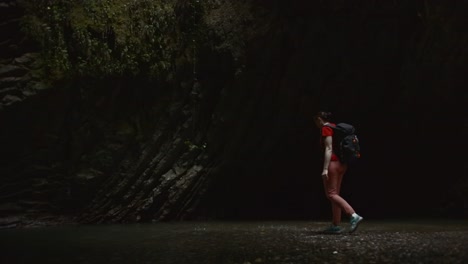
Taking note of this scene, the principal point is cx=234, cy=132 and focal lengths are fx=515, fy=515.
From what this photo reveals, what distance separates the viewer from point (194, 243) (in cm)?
661

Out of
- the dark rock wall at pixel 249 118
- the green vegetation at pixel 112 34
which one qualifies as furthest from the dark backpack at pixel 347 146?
the green vegetation at pixel 112 34

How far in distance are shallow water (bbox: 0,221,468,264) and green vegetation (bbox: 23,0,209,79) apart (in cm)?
327

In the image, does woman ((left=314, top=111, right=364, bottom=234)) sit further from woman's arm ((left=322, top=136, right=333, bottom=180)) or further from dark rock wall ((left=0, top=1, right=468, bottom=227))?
dark rock wall ((left=0, top=1, right=468, bottom=227))

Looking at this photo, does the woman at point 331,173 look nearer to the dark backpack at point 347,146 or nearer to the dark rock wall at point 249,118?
the dark backpack at point 347,146

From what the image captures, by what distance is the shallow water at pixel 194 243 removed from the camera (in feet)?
17.8

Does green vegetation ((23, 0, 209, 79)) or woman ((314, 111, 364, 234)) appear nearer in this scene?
woman ((314, 111, 364, 234))

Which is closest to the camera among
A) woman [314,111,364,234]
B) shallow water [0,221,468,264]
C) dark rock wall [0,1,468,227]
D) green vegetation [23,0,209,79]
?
shallow water [0,221,468,264]

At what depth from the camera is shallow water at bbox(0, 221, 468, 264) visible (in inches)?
213

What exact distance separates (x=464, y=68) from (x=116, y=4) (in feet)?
26.1

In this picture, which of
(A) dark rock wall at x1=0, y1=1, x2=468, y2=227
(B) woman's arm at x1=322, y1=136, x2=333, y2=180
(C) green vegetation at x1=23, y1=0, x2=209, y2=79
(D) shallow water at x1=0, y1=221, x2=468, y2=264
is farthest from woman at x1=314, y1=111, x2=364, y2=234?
(C) green vegetation at x1=23, y1=0, x2=209, y2=79

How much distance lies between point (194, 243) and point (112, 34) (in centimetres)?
572

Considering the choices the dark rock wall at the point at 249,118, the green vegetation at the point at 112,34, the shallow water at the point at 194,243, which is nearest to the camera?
the shallow water at the point at 194,243

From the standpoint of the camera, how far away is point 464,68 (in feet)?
38.9

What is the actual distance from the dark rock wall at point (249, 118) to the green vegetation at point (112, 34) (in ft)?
1.02
